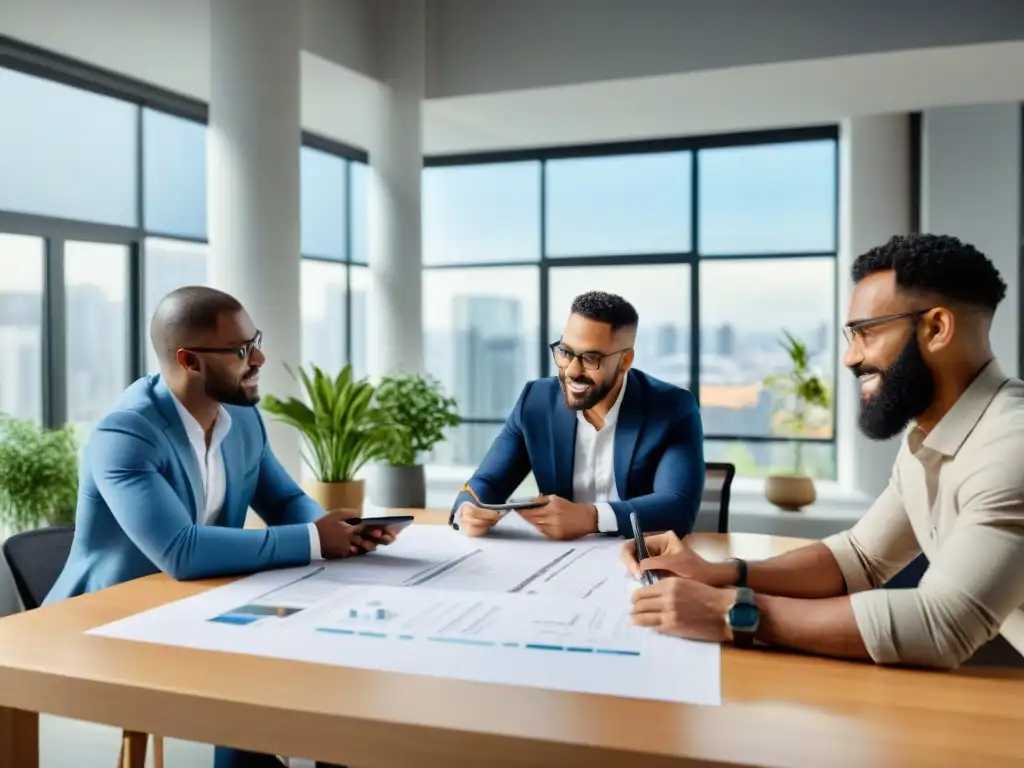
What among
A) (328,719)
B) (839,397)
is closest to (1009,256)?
(839,397)

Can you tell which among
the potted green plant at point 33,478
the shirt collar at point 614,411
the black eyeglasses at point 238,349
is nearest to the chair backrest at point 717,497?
the shirt collar at point 614,411

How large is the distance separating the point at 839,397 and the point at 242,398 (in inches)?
223

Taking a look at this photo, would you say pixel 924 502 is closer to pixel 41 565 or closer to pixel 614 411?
pixel 614 411

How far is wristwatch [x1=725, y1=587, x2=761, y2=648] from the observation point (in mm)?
1374

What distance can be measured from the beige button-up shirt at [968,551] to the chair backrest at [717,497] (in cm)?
151

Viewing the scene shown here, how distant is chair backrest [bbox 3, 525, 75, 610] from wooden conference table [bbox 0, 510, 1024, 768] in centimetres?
63

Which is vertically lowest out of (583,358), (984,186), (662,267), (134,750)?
(134,750)

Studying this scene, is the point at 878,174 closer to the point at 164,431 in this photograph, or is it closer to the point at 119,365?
the point at 119,365

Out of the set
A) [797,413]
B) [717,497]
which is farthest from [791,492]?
[717,497]

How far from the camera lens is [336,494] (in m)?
3.37

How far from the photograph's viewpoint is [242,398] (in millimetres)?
2172

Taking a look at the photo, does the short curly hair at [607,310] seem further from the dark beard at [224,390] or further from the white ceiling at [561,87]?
the white ceiling at [561,87]

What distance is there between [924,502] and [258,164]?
12.6 feet

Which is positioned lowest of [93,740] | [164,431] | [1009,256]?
[93,740]
